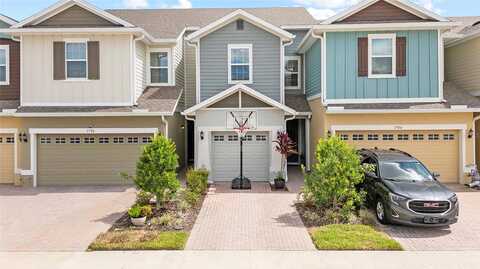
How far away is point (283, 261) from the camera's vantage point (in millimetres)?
8469

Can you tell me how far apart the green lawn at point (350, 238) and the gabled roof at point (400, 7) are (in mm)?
9169

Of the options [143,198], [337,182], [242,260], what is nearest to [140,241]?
[242,260]

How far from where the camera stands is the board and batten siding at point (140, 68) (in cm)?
1803

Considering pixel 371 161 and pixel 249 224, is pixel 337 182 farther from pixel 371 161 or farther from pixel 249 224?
pixel 249 224

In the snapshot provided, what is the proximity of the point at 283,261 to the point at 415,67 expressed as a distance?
1165cm

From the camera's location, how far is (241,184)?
53.9 ft

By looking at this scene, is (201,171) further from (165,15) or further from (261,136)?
(165,15)

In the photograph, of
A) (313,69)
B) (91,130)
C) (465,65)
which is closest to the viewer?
(91,130)

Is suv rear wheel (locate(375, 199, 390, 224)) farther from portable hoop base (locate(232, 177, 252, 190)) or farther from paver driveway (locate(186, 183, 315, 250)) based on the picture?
portable hoop base (locate(232, 177, 252, 190))

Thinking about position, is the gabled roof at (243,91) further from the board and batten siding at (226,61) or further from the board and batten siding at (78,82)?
the board and batten siding at (78,82)

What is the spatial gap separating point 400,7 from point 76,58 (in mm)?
12891

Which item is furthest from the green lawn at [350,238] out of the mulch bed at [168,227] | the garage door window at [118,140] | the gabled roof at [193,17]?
the gabled roof at [193,17]

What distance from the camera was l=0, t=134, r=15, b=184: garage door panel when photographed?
17.9 m

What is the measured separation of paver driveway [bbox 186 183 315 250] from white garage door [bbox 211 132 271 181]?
257 cm
